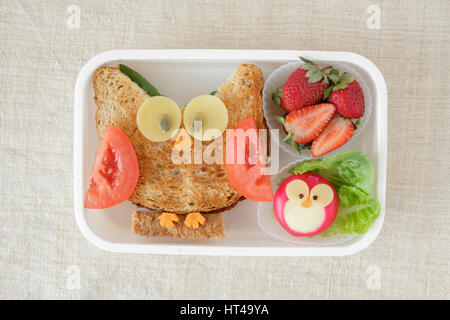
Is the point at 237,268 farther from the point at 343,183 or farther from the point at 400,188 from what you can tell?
the point at 400,188

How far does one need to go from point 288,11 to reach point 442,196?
0.82 metres

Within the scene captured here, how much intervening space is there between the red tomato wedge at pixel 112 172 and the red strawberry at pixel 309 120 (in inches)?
18.8

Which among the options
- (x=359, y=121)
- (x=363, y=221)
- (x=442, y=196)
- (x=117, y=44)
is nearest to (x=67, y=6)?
(x=117, y=44)

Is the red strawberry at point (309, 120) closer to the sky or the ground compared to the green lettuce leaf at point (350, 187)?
closer to the sky

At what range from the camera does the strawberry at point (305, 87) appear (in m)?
1.14

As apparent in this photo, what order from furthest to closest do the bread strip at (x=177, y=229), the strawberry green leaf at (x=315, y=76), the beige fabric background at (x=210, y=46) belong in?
1. the beige fabric background at (x=210, y=46)
2. the bread strip at (x=177, y=229)
3. the strawberry green leaf at (x=315, y=76)

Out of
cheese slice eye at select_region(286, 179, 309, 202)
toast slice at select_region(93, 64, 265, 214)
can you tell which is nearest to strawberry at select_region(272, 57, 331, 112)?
toast slice at select_region(93, 64, 265, 214)

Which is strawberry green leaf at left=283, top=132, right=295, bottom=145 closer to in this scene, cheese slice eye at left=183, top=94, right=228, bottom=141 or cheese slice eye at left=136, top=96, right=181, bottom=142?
cheese slice eye at left=183, top=94, right=228, bottom=141

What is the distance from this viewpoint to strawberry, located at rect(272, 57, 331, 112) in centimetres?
114

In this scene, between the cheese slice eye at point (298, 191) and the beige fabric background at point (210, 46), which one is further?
the beige fabric background at point (210, 46)

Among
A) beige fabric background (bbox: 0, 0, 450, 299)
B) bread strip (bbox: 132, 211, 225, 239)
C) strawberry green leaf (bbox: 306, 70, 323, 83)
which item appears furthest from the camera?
beige fabric background (bbox: 0, 0, 450, 299)

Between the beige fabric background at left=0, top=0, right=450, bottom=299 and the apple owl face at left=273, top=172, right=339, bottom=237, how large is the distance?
24cm

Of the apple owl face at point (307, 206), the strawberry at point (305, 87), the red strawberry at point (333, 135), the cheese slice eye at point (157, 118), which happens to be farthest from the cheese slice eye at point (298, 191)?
the cheese slice eye at point (157, 118)

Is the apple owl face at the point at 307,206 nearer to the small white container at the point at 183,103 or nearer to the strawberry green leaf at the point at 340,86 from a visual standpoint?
the small white container at the point at 183,103
